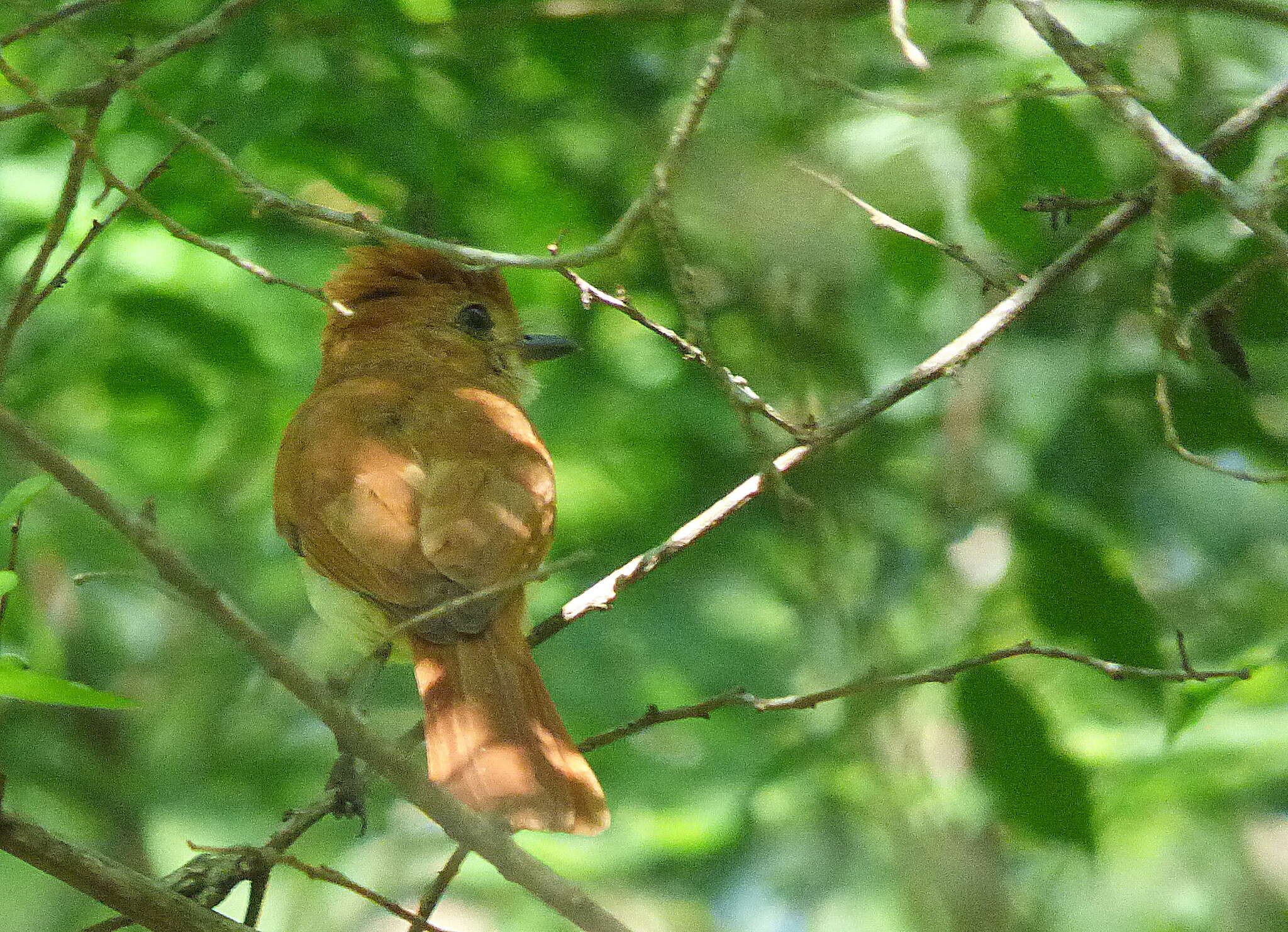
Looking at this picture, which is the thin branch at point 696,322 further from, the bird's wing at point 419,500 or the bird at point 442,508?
the bird's wing at point 419,500

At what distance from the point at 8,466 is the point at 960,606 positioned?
287cm

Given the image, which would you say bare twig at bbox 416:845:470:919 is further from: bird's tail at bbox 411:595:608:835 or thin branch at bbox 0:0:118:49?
thin branch at bbox 0:0:118:49

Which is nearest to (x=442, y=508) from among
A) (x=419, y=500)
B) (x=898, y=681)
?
(x=419, y=500)

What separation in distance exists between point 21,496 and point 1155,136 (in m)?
1.65

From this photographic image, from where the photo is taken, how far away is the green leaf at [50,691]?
1.56 meters

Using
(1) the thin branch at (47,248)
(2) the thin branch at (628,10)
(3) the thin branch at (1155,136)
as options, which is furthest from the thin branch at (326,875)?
(2) the thin branch at (628,10)

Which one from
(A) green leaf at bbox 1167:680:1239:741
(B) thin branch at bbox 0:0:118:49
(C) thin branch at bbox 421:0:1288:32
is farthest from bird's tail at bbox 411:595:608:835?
(C) thin branch at bbox 421:0:1288:32

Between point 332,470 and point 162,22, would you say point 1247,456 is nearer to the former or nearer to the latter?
point 332,470

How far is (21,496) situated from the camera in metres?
1.80

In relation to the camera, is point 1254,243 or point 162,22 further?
point 162,22

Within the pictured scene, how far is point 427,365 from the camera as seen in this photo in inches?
159

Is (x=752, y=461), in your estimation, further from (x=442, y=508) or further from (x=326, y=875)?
(x=326, y=875)

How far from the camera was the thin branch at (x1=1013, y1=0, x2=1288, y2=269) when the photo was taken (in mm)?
2055

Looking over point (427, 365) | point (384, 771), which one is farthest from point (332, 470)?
point (384, 771)
